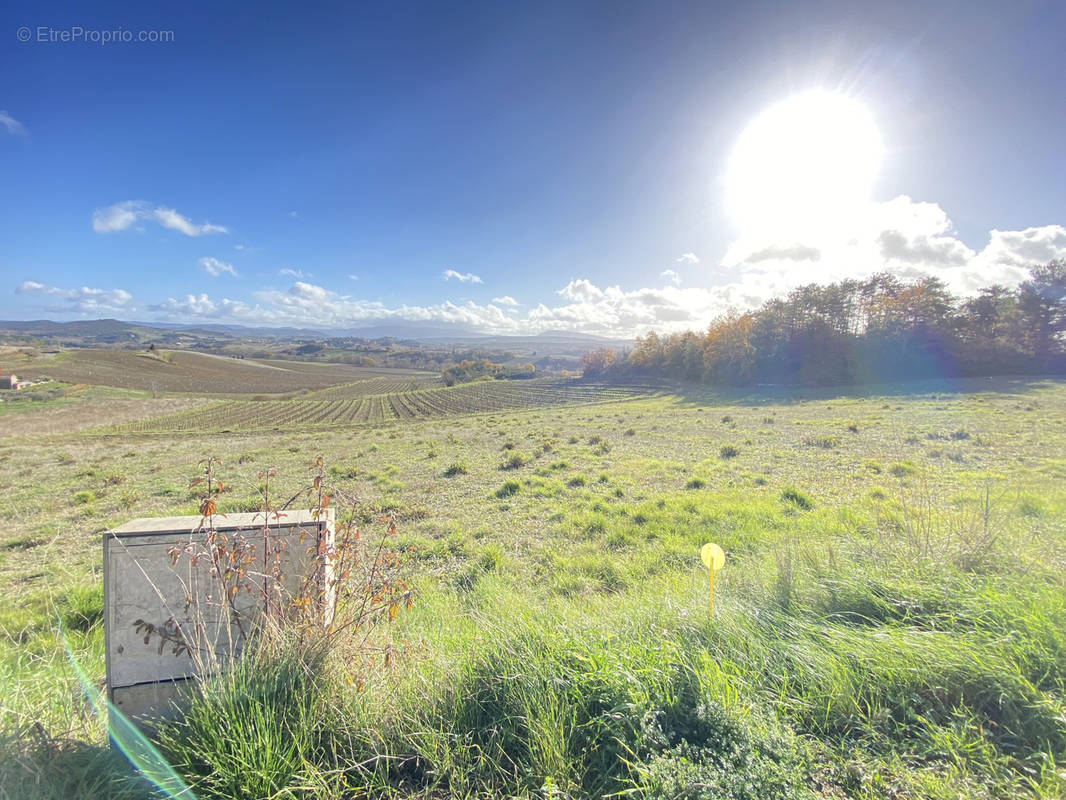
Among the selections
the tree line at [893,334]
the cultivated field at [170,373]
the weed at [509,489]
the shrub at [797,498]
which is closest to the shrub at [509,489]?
the weed at [509,489]

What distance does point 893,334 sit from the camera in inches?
1938

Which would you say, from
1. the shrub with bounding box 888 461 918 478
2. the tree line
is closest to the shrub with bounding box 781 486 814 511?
the shrub with bounding box 888 461 918 478

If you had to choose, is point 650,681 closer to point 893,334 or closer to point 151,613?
point 151,613

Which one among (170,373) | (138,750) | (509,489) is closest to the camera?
(138,750)

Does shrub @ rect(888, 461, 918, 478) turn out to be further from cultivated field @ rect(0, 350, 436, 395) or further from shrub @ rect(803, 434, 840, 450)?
cultivated field @ rect(0, 350, 436, 395)

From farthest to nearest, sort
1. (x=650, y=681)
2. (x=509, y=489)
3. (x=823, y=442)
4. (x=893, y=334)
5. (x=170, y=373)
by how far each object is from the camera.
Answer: (x=170, y=373) < (x=893, y=334) < (x=823, y=442) < (x=509, y=489) < (x=650, y=681)

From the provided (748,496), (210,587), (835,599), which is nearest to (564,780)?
(210,587)

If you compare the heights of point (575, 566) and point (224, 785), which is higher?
point (224, 785)

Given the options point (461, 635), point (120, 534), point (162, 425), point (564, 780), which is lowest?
point (162, 425)

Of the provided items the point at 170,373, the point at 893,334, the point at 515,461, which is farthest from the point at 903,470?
the point at 170,373

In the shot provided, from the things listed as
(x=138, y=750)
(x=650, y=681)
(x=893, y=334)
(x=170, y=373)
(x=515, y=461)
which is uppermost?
(x=893, y=334)

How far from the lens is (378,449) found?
19547mm

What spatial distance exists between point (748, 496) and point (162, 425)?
54188 millimetres

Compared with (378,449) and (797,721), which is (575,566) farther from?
(378,449)
